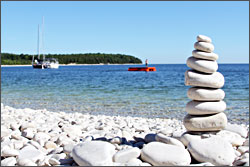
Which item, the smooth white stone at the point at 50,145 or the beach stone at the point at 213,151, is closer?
the beach stone at the point at 213,151

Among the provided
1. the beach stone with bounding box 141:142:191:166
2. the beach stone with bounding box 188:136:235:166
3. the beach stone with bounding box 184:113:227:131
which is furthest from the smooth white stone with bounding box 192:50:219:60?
the beach stone with bounding box 141:142:191:166

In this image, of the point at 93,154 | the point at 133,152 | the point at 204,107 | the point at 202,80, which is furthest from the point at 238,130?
the point at 93,154

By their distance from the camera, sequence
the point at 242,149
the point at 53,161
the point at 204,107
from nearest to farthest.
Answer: the point at 53,161, the point at 242,149, the point at 204,107

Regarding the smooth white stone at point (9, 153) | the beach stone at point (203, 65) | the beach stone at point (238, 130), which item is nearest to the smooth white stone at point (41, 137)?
the smooth white stone at point (9, 153)

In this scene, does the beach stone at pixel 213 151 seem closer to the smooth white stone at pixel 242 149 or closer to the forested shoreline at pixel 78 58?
the smooth white stone at pixel 242 149

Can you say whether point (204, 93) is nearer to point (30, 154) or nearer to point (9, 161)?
point (30, 154)

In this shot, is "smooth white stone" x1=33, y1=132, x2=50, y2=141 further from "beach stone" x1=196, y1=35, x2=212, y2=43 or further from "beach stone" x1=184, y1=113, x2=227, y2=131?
"beach stone" x1=196, y1=35, x2=212, y2=43

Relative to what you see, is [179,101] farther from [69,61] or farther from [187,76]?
[69,61]
